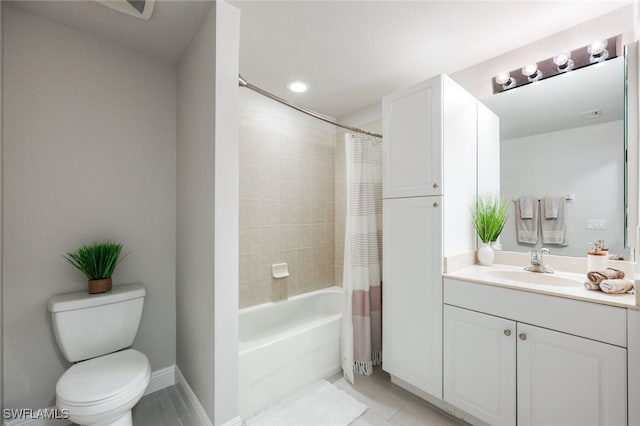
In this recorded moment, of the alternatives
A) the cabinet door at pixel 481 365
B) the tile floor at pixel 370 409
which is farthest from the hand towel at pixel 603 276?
the tile floor at pixel 370 409

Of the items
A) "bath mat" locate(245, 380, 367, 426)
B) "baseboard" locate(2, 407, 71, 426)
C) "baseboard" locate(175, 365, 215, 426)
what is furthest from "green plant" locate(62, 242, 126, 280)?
"bath mat" locate(245, 380, 367, 426)

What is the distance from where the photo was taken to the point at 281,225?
261 cm

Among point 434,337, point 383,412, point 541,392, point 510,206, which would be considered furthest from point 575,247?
point 383,412

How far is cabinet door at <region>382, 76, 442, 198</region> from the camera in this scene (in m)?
1.64

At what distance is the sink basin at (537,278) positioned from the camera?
4.81 ft

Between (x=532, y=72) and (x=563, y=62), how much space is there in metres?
0.15

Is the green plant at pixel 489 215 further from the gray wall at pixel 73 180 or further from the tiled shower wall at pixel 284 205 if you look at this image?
the gray wall at pixel 73 180

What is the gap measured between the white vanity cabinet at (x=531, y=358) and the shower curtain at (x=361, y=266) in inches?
27.0

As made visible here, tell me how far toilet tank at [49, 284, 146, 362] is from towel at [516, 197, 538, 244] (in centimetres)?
257

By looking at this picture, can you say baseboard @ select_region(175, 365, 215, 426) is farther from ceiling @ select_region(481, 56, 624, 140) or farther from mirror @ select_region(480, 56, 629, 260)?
ceiling @ select_region(481, 56, 624, 140)

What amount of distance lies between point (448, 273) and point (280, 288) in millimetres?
1576

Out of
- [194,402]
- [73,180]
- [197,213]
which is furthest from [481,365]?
[73,180]

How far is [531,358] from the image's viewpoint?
129 cm

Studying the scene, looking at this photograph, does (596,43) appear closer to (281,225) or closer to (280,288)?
(281,225)
